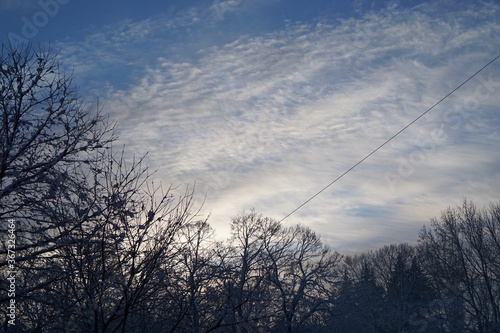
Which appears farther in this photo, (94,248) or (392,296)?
(392,296)

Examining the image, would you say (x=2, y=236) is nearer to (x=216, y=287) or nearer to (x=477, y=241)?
(x=216, y=287)

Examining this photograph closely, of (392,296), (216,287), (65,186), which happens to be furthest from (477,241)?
(65,186)

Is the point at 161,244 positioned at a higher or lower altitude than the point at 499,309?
lower

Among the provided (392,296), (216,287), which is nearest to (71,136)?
(216,287)

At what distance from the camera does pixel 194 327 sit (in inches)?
307

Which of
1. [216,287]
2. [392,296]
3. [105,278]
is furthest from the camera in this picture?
[392,296]

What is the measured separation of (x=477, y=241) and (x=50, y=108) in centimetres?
3309

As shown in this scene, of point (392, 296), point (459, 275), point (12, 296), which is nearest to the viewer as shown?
point (12, 296)

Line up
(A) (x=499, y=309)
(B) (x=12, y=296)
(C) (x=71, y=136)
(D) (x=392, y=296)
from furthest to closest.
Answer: (D) (x=392, y=296), (A) (x=499, y=309), (C) (x=71, y=136), (B) (x=12, y=296)

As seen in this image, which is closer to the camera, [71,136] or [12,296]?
[12,296]

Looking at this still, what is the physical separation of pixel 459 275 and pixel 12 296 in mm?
35340

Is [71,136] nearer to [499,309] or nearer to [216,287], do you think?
[216,287]

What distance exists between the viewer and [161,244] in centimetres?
628

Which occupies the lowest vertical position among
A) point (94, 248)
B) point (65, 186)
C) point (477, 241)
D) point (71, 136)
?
point (94, 248)
